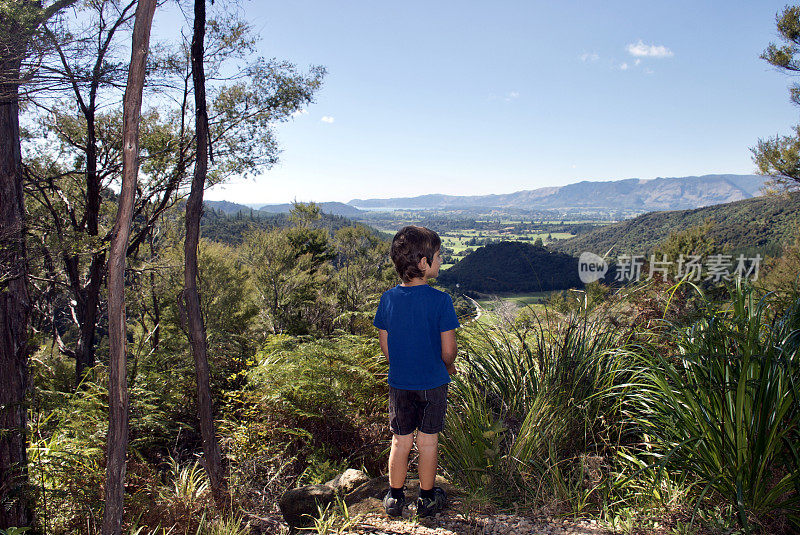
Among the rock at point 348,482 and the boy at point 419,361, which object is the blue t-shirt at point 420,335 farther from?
the rock at point 348,482

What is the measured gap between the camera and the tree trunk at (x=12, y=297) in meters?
3.01

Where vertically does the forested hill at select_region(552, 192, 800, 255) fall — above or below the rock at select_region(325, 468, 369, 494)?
above

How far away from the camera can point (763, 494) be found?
72.4 inches

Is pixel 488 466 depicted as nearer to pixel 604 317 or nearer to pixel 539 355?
pixel 539 355

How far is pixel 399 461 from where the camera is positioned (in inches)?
87.5

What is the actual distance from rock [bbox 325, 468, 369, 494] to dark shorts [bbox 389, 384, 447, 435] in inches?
26.0

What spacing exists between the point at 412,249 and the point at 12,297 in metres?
4.03

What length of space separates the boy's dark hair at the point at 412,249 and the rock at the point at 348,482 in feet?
4.79

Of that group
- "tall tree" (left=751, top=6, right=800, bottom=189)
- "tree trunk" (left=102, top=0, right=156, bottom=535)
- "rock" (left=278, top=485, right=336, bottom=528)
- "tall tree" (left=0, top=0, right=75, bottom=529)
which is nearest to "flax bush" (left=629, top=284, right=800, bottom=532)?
"rock" (left=278, top=485, right=336, bottom=528)

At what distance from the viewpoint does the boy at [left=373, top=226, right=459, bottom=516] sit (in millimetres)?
2195

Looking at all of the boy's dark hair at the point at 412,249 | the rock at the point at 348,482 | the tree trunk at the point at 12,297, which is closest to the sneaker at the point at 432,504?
the rock at the point at 348,482

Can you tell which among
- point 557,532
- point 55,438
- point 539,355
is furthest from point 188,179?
point 557,532

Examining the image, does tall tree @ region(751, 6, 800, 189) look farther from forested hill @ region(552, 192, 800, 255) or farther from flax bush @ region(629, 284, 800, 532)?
flax bush @ region(629, 284, 800, 532)

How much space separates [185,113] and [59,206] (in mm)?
3535
